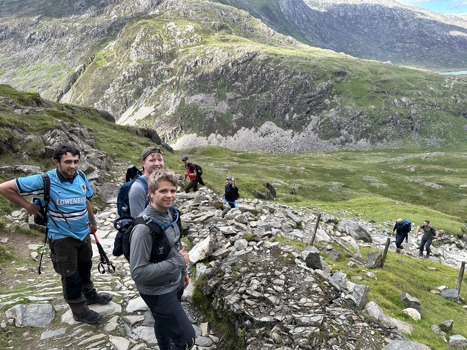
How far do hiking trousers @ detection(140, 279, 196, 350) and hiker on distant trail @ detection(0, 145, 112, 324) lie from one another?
2927 mm

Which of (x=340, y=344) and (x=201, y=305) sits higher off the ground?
(x=340, y=344)

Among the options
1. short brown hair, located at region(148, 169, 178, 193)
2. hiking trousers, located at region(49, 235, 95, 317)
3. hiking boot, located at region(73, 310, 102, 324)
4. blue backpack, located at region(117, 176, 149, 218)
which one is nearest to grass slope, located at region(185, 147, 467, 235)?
hiking trousers, located at region(49, 235, 95, 317)

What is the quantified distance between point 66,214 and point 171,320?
151 inches

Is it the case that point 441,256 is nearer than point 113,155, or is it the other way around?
point 441,256

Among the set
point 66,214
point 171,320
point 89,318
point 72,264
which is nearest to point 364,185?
point 89,318

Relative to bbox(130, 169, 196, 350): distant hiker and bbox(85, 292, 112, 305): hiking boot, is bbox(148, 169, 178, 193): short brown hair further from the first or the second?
bbox(85, 292, 112, 305): hiking boot

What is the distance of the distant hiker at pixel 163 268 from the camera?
5598 mm

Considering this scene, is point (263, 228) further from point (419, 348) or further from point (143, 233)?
point (143, 233)

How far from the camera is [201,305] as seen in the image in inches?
385

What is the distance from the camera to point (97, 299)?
29.8ft

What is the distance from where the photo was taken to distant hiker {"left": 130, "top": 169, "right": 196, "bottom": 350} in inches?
220

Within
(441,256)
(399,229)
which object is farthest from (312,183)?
(399,229)

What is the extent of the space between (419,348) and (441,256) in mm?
33960

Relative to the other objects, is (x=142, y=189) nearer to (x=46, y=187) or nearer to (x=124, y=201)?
(x=124, y=201)
